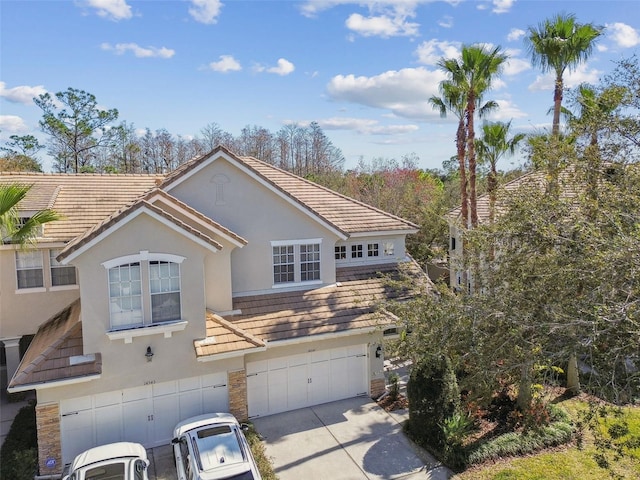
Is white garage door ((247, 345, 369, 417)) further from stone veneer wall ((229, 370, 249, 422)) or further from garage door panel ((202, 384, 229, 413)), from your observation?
A: garage door panel ((202, 384, 229, 413))

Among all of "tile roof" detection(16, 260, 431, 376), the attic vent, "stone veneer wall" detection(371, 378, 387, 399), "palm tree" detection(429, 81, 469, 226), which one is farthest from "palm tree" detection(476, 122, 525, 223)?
the attic vent

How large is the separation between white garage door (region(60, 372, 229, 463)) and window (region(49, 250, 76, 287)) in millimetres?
5714

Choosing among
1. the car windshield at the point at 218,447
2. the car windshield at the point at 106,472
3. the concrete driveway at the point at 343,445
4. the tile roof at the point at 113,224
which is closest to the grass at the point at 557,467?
the concrete driveway at the point at 343,445

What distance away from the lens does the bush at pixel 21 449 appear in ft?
40.0

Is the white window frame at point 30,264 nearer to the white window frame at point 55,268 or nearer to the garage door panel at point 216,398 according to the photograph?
the white window frame at point 55,268

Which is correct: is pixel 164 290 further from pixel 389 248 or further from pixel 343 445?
pixel 389 248

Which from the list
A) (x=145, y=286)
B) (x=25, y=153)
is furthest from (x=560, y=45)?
(x=25, y=153)

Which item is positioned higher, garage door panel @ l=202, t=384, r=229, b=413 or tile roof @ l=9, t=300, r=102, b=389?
tile roof @ l=9, t=300, r=102, b=389

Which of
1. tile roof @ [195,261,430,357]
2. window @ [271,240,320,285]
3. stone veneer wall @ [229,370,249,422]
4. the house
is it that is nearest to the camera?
Answer: the house

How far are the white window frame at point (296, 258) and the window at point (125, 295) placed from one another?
5.47m

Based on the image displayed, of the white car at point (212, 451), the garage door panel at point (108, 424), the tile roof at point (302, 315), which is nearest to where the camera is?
the white car at point (212, 451)

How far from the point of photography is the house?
1295 centimetres

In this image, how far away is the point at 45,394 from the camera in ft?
40.9

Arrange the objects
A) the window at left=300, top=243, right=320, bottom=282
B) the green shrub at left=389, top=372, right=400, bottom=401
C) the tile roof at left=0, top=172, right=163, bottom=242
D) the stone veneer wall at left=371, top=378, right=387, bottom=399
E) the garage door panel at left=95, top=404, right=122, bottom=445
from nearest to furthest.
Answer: the garage door panel at left=95, top=404, right=122, bottom=445 → the tile roof at left=0, top=172, right=163, bottom=242 → the green shrub at left=389, top=372, right=400, bottom=401 → the stone veneer wall at left=371, top=378, right=387, bottom=399 → the window at left=300, top=243, right=320, bottom=282
